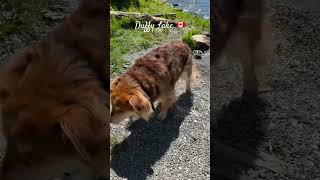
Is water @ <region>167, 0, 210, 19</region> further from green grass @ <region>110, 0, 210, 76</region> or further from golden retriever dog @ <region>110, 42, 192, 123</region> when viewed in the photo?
golden retriever dog @ <region>110, 42, 192, 123</region>

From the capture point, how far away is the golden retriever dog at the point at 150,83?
11.0ft

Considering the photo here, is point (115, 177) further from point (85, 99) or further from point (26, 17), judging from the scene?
point (26, 17)

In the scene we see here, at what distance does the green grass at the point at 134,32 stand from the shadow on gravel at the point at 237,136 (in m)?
1.95

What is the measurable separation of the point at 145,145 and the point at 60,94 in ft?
4.98

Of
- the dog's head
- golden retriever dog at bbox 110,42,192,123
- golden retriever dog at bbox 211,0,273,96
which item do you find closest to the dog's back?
golden retriever dog at bbox 110,42,192,123

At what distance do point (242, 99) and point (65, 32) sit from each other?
103 centimetres

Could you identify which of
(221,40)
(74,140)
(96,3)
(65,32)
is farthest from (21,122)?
(221,40)

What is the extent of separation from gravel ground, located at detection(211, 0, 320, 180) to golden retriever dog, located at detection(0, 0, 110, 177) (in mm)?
701

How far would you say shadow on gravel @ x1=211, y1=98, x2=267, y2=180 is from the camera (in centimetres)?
253

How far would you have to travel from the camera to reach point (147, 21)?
5.67m

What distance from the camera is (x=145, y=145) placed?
3.47 meters

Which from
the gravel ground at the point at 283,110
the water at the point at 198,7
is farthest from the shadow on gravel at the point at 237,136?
the water at the point at 198,7

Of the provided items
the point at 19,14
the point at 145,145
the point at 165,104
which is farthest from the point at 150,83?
the point at 19,14

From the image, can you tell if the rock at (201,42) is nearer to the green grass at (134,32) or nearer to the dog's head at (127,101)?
the green grass at (134,32)
